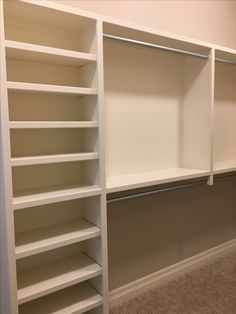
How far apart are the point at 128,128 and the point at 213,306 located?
1.42 m

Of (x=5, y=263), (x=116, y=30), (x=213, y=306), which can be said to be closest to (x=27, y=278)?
(x=5, y=263)

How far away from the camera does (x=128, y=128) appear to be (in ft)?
6.52

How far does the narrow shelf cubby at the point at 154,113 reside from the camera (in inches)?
74.7

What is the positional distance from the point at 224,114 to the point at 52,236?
1925 millimetres

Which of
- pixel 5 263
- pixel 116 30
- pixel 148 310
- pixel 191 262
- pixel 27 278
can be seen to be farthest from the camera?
pixel 191 262

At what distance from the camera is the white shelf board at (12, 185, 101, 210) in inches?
51.6

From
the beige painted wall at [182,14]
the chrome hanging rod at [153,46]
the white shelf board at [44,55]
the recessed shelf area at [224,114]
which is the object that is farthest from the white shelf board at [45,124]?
the recessed shelf area at [224,114]

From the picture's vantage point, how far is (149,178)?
186 centimetres

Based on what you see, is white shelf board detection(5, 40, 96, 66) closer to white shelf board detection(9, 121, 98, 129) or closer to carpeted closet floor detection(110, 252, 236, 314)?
white shelf board detection(9, 121, 98, 129)

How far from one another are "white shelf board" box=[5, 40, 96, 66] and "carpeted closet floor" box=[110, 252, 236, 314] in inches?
67.4

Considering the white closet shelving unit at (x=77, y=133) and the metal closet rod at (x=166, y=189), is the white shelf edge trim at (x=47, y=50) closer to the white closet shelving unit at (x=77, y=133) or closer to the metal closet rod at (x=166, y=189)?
the white closet shelving unit at (x=77, y=133)

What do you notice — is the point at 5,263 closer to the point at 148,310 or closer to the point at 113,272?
the point at 113,272

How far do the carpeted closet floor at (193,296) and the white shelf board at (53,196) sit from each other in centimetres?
103

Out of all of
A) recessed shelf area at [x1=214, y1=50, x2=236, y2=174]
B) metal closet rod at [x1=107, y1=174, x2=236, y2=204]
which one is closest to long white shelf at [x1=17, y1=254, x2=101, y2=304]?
metal closet rod at [x1=107, y1=174, x2=236, y2=204]
